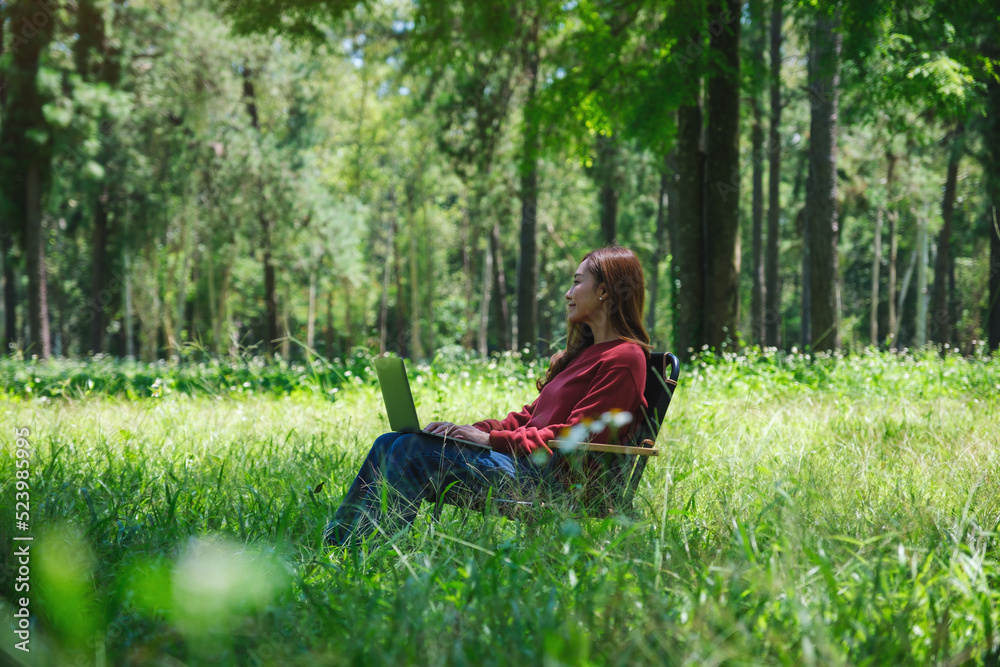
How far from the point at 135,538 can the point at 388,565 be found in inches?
44.9

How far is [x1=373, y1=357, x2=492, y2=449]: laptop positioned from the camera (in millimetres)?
3002

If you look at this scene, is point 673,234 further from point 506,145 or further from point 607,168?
point 506,145

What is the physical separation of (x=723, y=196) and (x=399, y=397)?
7017mm

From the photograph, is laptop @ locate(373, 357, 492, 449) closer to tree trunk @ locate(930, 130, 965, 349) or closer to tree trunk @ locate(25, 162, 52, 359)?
tree trunk @ locate(25, 162, 52, 359)

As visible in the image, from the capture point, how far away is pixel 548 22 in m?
9.02

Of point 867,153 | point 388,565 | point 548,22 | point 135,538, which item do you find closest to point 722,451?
point 388,565

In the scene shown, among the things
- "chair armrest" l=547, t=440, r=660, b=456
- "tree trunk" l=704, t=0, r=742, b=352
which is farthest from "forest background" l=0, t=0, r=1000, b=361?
"chair armrest" l=547, t=440, r=660, b=456

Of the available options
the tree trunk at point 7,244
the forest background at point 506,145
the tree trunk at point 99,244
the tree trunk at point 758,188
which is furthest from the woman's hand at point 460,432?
the tree trunk at point 99,244

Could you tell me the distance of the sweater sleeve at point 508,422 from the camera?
347 centimetres

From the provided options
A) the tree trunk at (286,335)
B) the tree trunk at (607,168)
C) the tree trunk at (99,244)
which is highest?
the tree trunk at (607,168)

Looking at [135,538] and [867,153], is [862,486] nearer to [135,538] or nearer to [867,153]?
[135,538]

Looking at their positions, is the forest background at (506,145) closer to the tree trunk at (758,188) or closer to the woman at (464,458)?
the tree trunk at (758,188)

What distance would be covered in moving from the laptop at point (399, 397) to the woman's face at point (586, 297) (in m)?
0.82

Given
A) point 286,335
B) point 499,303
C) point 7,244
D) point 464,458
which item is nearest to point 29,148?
point 7,244
